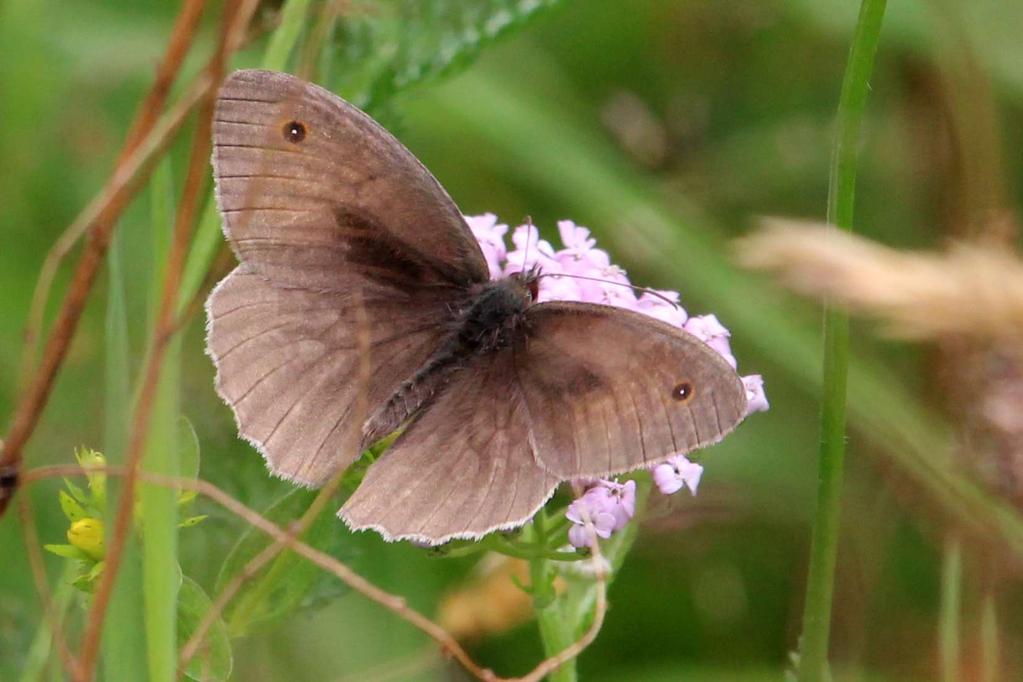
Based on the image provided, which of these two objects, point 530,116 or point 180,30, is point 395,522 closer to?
point 180,30

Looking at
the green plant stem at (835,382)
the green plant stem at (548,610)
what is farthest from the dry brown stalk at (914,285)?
the green plant stem at (548,610)

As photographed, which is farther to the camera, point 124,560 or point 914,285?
point 914,285

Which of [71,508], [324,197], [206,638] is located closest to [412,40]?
[324,197]

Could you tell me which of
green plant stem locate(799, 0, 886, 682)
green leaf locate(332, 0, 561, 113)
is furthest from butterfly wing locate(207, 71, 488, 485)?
green plant stem locate(799, 0, 886, 682)

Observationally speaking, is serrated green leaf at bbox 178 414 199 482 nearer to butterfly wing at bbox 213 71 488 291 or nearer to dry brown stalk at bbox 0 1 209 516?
dry brown stalk at bbox 0 1 209 516

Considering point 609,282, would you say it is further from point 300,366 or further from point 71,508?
point 71,508

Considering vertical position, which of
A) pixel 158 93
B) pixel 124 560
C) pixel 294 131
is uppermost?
pixel 294 131

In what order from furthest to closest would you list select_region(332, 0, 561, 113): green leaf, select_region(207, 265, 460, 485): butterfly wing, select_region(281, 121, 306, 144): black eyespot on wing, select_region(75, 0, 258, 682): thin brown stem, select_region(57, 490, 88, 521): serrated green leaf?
select_region(332, 0, 561, 113): green leaf → select_region(281, 121, 306, 144): black eyespot on wing → select_region(207, 265, 460, 485): butterfly wing → select_region(57, 490, 88, 521): serrated green leaf → select_region(75, 0, 258, 682): thin brown stem

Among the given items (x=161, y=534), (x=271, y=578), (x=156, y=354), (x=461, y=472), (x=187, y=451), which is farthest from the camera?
(x=461, y=472)
